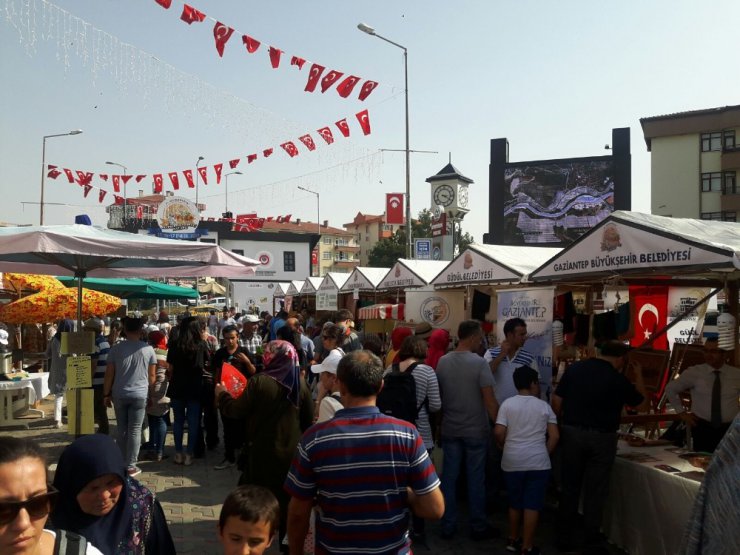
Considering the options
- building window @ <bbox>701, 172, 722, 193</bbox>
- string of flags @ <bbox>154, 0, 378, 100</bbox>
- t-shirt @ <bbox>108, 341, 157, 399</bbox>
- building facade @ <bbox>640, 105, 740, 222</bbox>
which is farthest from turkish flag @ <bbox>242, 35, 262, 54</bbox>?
building window @ <bbox>701, 172, 722, 193</bbox>

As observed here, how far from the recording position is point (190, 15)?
27.8ft

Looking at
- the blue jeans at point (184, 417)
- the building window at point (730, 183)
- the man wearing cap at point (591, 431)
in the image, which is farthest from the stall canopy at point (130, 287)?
the building window at point (730, 183)

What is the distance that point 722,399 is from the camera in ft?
18.1

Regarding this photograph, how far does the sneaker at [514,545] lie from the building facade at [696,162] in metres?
40.9

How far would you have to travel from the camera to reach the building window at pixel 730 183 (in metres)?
40.1

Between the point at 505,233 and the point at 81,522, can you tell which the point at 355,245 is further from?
the point at 81,522

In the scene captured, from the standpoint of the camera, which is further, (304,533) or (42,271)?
(42,271)

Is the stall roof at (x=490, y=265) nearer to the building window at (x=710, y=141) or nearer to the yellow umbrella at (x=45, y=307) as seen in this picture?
the yellow umbrella at (x=45, y=307)

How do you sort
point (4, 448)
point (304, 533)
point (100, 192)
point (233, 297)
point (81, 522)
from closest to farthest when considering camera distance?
point (4, 448) → point (81, 522) → point (304, 533) → point (100, 192) → point (233, 297)

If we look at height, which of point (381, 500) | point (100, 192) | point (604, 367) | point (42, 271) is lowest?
point (381, 500)

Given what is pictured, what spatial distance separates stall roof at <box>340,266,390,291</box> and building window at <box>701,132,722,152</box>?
35712mm

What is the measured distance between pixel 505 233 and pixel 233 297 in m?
22.2

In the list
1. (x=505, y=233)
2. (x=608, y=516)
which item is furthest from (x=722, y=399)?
(x=505, y=233)

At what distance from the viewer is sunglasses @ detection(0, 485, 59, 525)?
1.48 meters
